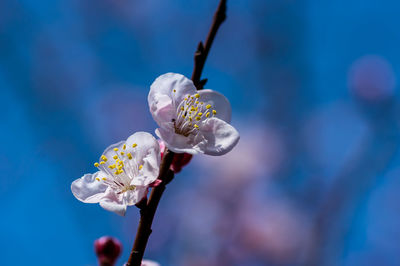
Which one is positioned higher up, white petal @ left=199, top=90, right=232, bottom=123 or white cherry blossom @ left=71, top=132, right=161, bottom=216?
white petal @ left=199, top=90, right=232, bottom=123

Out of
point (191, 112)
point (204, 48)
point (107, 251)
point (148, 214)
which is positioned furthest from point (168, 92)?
point (107, 251)

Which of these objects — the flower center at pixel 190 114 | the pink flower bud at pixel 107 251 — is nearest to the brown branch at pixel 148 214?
the flower center at pixel 190 114

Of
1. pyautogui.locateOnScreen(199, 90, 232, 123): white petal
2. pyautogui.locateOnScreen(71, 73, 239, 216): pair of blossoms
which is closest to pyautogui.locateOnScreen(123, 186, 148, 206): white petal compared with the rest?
pyautogui.locateOnScreen(71, 73, 239, 216): pair of blossoms

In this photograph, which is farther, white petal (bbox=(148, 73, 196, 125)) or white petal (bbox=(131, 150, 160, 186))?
white petal (bbox=(148, 73, 196, 125))

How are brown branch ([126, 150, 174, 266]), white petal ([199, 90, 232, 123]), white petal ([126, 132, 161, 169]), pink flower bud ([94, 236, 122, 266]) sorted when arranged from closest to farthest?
brown branch ([126, 150, 174, 266]) → white petal ([126, 132, 161, 169]) → white petal ([199, 90, 232, 123]) → pink flower bud ([94, 236, 122, 266])

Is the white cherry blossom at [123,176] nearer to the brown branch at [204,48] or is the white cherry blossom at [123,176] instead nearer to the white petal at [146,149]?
the white petal at [146,149]

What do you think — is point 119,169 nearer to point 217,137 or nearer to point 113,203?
point 113,203

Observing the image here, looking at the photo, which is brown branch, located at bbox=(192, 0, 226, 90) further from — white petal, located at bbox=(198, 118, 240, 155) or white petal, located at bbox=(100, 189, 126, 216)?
white petal, located at bbox=(100, 189, 126, 216)
